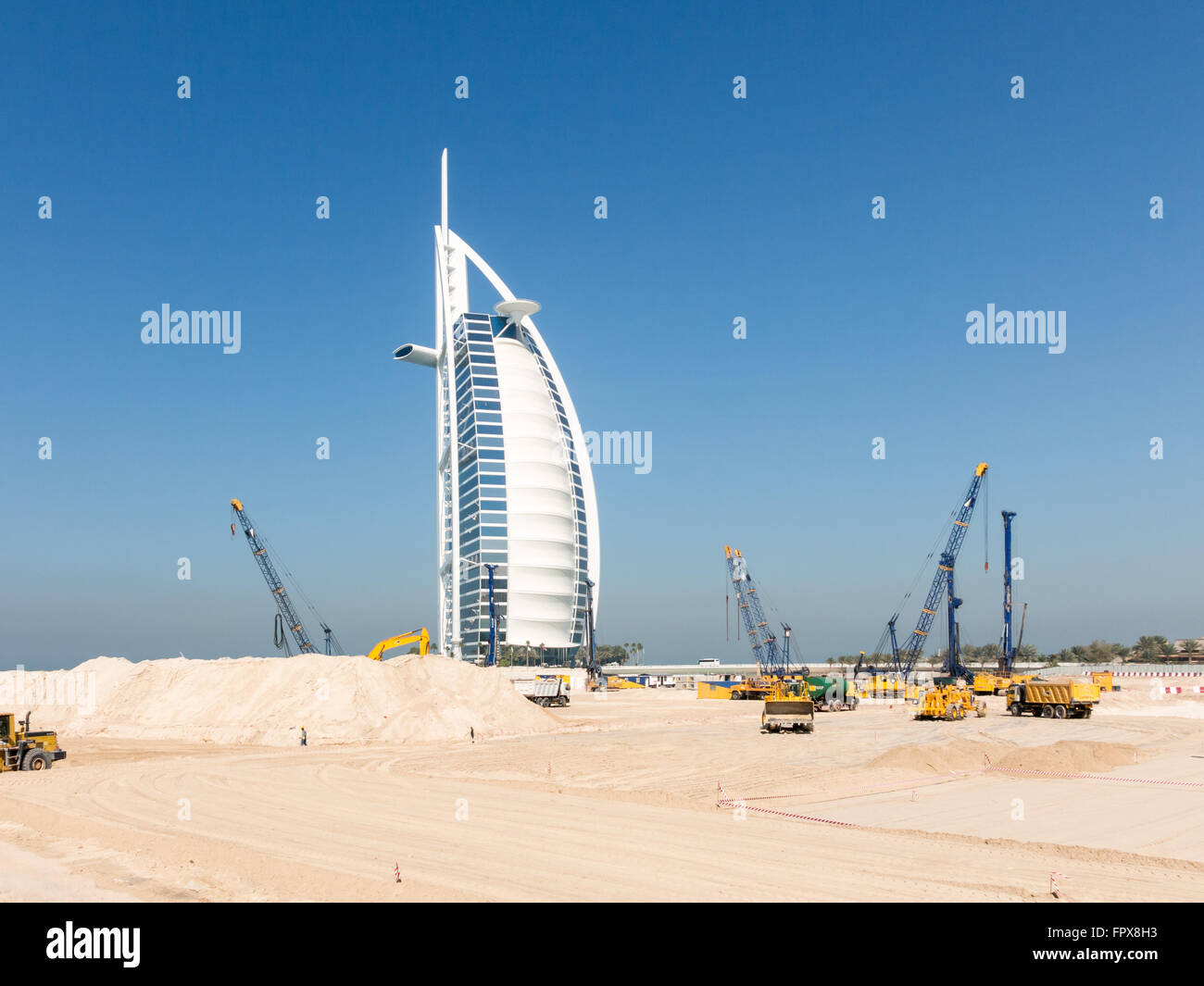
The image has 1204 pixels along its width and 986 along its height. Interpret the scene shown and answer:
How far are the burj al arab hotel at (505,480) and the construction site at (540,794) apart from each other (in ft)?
241

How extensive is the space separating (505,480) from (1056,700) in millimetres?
89979

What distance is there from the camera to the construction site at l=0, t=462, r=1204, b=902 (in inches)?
646

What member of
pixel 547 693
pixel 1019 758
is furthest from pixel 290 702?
pixel 1019 758

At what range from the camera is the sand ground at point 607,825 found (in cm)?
1594

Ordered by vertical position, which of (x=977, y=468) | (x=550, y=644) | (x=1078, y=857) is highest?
(x=977, y=468)

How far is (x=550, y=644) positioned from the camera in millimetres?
143750

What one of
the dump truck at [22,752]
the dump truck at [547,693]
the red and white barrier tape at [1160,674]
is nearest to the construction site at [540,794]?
the dump truck at [22,752]

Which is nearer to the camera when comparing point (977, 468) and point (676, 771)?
point (676, 771)

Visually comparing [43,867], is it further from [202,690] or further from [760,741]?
[202,690]

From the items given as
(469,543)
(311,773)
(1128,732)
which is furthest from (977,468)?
(311,773)

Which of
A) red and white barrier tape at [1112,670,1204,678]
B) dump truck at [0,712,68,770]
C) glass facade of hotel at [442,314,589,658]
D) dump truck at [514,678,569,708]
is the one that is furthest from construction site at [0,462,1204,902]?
red and white barrier tape at [1112,670,1204,678]

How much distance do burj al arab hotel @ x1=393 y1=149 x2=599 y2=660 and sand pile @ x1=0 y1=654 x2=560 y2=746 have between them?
256ft

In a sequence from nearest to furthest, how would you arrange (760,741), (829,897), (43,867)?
(829,897) < (43,867) < (760,741)
